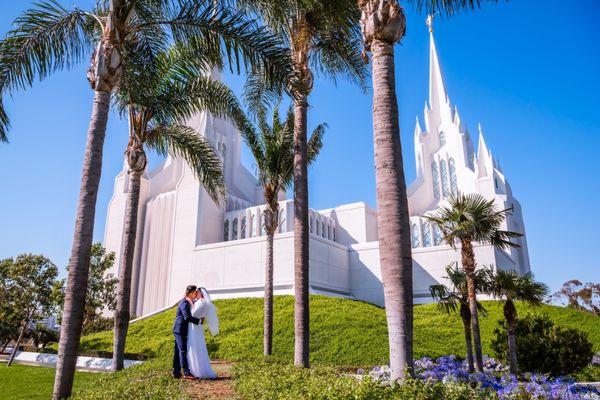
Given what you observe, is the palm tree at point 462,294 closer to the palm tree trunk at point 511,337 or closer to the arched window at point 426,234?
the palm tree trunk at point 511,337

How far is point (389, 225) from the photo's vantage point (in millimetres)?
4812

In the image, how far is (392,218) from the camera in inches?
190

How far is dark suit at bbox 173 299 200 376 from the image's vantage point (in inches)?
261

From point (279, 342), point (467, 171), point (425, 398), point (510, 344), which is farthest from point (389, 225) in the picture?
point (467, 171)

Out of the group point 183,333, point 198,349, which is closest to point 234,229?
point 183,333

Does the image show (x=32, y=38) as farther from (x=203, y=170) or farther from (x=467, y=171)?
(x=467, y=171)

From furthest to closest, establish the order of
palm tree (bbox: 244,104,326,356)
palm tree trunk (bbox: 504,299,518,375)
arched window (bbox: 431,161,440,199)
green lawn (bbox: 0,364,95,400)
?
arched window (bbox: 431,161,440,199)
palm tree (bbox: 244,104,326,356)
palm tree trunk (bbox: 504,299,518,375)
green lawn (bbox: 0,364,95,400)

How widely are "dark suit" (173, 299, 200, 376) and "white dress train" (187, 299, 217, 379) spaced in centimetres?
7

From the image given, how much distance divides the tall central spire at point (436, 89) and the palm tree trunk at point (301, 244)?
121ft

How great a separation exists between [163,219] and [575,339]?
2913cm

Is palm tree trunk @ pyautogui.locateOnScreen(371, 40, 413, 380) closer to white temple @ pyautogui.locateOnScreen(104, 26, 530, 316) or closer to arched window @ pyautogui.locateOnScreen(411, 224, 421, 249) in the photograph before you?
white temple @ pyautogui.locateOnScreen(104, 26, 530, 316)

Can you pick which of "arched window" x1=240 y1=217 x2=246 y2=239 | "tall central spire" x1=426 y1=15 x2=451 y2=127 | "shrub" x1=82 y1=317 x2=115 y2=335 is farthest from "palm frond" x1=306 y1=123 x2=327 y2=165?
"tall central spire" x1=426 y1=15 x2=451 y2=127

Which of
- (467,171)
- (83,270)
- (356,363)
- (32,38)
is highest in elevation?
(467,171)

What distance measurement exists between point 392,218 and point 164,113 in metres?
7.37
